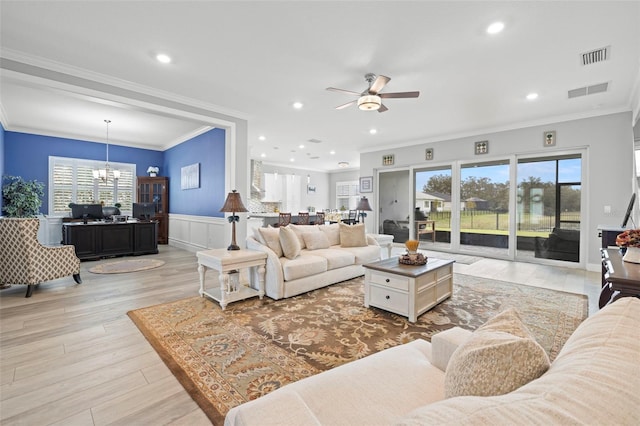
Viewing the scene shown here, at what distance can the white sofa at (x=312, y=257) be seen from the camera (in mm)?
3516

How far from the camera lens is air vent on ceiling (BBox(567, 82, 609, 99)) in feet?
13.3

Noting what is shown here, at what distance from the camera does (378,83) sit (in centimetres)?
A: 343

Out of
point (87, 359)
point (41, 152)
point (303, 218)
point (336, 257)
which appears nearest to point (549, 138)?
point (336, 257)

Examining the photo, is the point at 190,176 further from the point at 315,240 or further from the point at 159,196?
the point at 315,240

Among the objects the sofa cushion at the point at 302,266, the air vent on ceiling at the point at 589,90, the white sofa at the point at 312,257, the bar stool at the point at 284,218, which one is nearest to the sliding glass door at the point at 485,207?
the air vent on ceiling at the point at 589,90

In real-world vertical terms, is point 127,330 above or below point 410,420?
below

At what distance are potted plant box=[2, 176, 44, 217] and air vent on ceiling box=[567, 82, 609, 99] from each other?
10299 mm

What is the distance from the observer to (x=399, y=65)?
350cm

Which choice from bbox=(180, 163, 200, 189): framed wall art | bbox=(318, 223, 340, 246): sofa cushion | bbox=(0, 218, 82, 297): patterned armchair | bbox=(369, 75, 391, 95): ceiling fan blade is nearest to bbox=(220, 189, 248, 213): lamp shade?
bbox=(318, 223, 340, 246): sofa cushion

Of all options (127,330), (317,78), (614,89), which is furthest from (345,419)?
(614,89)

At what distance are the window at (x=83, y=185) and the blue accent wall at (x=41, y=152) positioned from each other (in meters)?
0.11

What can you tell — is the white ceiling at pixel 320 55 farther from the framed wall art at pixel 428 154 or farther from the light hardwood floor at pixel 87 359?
the light hardwood floor at pixel 87 359

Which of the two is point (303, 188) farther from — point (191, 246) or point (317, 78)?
point (317, 78)

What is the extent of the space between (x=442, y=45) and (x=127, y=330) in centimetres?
427
